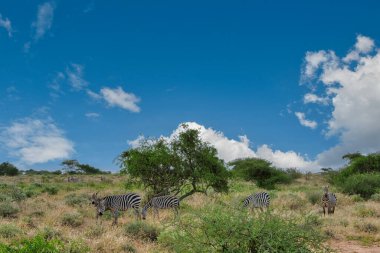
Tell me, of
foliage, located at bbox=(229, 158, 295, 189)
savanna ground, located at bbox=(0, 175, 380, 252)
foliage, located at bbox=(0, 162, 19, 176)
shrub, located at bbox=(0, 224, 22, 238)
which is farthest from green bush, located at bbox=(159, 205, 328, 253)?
foliage, located at bbox=(0, 162, 19, 176)

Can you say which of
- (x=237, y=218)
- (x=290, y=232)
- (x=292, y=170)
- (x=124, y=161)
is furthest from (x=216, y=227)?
(x=292, y=170)

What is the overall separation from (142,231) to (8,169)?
6764 centimetres

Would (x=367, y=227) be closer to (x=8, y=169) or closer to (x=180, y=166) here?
(x=180, y=166)

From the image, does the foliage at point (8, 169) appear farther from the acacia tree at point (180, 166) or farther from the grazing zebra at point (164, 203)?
the grazing zebra at point (164, 203)

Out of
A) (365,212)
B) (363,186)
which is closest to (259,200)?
(365,212)

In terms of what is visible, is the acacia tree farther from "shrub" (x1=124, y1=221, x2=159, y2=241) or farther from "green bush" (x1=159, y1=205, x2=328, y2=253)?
"green bush" (x1=159, y1=205, x2=328, y2=253)

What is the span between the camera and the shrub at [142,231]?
14.7 metres

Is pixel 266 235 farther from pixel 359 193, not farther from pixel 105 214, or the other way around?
pixel 359 193

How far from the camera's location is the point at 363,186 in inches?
1252

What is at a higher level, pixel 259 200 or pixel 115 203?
pixel 259 200

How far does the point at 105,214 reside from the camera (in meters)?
21.5

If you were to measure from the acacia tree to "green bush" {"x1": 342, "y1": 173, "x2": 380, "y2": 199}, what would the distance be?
38.1 feet

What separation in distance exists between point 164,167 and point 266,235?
17.3m

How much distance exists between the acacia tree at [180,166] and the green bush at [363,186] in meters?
11.6
